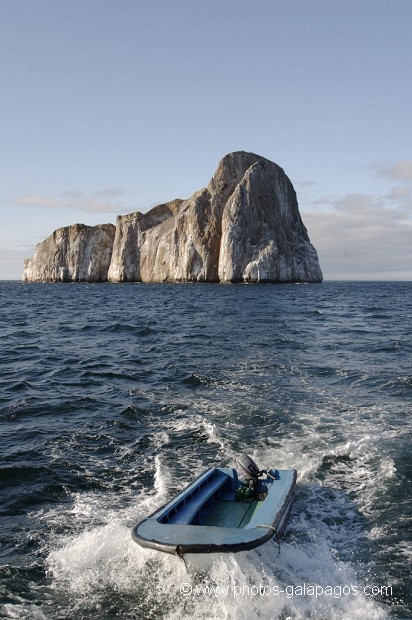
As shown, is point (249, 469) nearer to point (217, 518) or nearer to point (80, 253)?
point (217, 518)

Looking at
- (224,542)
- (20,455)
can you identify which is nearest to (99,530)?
(224,542)

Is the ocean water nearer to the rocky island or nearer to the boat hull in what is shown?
the boat hull

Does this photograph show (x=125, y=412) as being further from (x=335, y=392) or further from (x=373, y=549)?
(x=373, y=549)

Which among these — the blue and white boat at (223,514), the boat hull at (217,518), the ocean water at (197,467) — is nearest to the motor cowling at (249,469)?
the blue and white boat at (223,514)

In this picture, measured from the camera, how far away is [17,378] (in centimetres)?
1959

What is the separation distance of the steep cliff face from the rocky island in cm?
622

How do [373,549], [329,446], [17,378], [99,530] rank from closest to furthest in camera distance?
[373,549] < [99,530] < [329,446] < [17,378]

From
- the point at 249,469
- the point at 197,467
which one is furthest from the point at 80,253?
the point at 249,469

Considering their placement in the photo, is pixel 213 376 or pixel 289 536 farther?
pixel 213 376

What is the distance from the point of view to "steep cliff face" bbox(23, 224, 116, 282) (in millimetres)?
142375

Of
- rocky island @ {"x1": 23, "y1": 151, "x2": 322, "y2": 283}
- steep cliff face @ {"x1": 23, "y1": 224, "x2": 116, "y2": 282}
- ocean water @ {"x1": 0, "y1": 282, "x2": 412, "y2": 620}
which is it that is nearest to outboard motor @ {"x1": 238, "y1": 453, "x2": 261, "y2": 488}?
ocean water @ {"x1": 0, "y1": 282, "x2": 412, "y2": 620}

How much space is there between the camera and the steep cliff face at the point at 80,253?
5605 inches

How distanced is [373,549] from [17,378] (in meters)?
15.6

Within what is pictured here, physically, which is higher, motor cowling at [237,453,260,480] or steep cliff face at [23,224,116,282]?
steep cliff face at [23,224,116,282]
